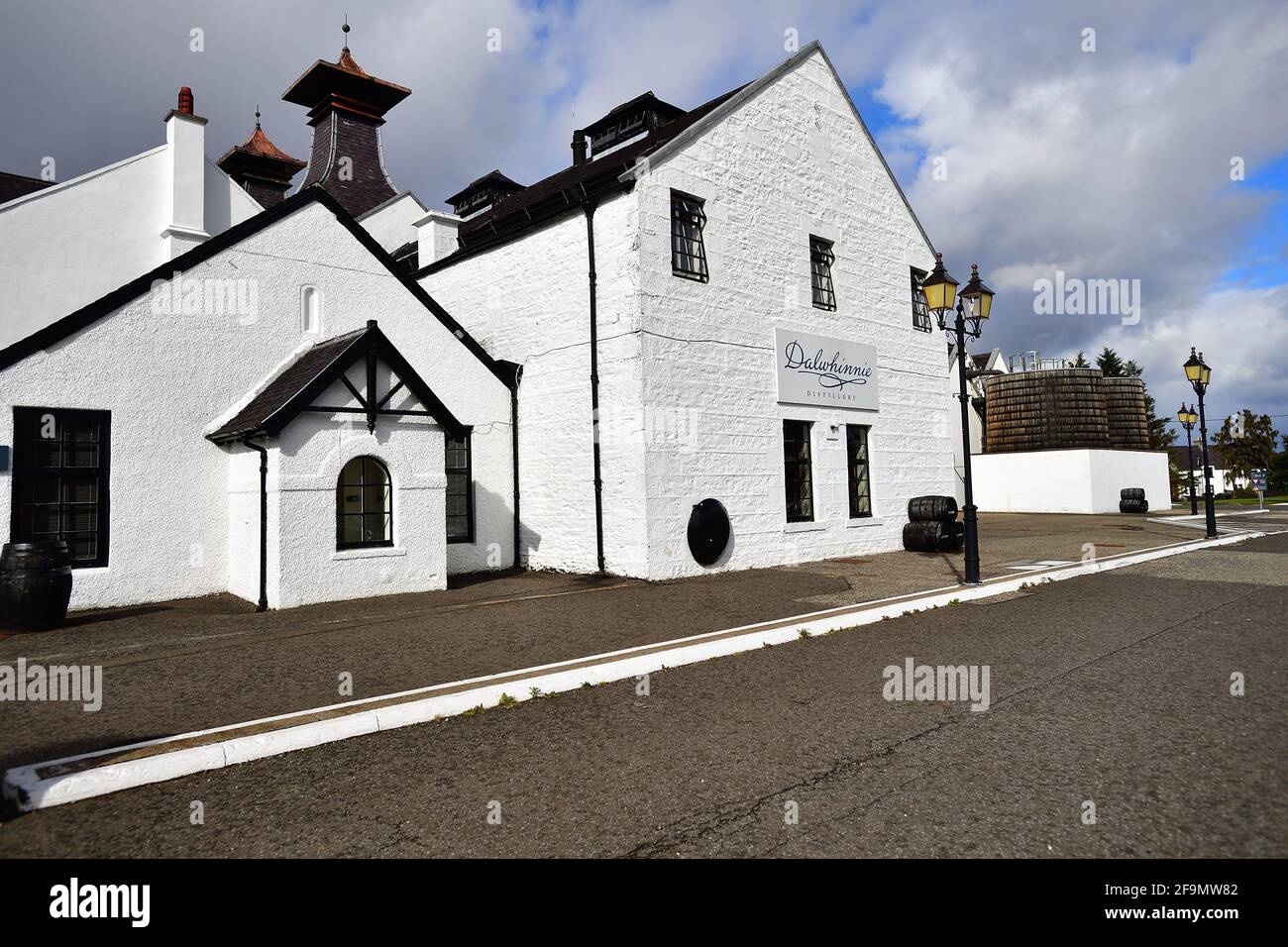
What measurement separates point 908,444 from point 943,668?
1260 cm

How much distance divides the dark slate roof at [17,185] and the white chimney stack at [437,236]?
752cm

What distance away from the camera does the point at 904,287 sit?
1880 centimetres

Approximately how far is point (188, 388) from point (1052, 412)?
3593 cm

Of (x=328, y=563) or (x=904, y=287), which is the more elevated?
(x=904, y=287)

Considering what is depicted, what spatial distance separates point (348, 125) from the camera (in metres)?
26.7

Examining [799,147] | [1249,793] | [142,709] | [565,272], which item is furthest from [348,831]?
[799,147]

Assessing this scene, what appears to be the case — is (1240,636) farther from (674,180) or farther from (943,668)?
(674,180)

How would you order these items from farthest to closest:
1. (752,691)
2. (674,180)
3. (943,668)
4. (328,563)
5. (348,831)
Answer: (674,180), (328,563), (943,668), (752,691), (348,831)

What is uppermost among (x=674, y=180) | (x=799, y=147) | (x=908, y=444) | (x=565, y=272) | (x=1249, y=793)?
(x=799, y=147)

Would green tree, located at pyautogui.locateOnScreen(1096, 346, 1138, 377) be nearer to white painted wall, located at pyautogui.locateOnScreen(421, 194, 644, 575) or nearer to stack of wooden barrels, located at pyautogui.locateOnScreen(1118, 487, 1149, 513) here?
stack of wooden barrels, located at pyautogui.locateOnScreen(1118, 487, 1149, 513)

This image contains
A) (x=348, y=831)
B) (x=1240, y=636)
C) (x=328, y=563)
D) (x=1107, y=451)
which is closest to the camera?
(x=348, y=831)

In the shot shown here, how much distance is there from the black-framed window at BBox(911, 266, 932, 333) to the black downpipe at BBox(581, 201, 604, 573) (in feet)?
30.4

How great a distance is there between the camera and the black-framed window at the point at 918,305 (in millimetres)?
19031

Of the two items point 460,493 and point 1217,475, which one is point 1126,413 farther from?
point 1217,475
